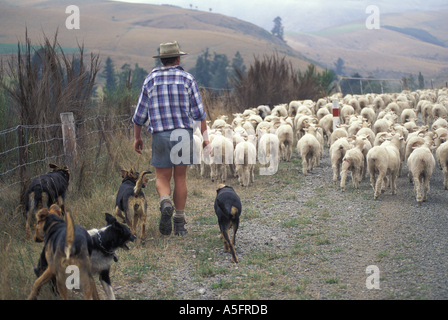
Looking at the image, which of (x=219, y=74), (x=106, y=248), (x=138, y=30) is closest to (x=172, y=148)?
(x=106, y=248)

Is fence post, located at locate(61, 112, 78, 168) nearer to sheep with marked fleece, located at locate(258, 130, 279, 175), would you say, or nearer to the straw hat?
the straw hat

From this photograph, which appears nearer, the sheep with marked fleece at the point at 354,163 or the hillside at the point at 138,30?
the sheep with marked fleece at the point at 354,163

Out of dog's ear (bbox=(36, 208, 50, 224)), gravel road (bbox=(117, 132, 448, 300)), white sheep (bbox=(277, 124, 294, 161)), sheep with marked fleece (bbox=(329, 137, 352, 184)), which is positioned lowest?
gravel road (bbox=(117, 132, 448, 300))

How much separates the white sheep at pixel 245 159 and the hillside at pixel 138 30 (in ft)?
170

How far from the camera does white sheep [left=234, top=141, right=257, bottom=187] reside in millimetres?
8554

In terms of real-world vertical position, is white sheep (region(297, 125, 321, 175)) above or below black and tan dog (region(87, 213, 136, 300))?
above

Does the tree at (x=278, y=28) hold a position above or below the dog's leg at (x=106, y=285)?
above

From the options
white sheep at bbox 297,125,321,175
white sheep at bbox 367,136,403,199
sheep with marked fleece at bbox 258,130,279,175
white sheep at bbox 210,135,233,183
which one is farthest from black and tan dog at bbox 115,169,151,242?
white sheep at bbox 297,125,321,175

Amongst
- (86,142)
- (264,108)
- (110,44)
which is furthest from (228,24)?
(86,142)

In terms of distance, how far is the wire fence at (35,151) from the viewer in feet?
19.7

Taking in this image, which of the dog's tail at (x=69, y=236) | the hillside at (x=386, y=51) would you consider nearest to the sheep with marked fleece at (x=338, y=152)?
the dog's tail at (x=69, y=236)

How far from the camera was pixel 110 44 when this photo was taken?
9731cm

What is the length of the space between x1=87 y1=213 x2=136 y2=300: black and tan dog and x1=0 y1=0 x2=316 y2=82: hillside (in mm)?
55838

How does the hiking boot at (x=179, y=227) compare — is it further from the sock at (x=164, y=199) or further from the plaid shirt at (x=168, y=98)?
the plaid shirt at (x=168, y=98)
